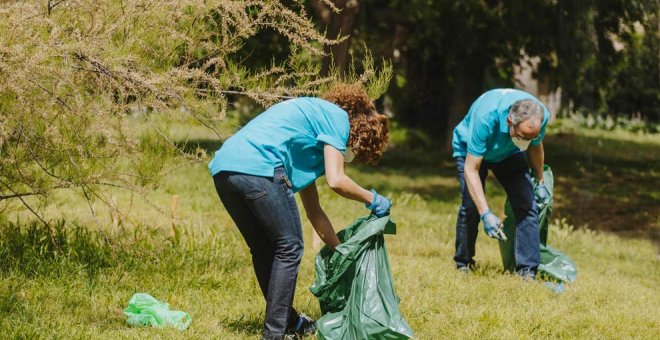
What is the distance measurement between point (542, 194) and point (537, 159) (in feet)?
1.16

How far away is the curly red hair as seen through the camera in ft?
16.3

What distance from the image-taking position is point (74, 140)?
6.46 m

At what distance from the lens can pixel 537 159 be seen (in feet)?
24.6

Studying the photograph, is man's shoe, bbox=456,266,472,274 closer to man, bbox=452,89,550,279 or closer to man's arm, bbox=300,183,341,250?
man, bbox=452,89,550,279

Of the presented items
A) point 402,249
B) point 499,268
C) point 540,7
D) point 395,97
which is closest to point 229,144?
point 499,268

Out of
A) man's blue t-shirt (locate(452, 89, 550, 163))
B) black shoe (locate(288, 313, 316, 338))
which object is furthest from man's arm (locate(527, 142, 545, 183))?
black shoe (locate(288, 313, 316, 338))

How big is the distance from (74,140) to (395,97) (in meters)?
15.9

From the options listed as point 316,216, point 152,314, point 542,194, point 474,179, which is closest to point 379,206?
point 316,216

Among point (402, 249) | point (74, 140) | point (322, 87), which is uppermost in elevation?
point (322, 87)

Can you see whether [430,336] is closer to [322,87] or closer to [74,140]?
[322,87]

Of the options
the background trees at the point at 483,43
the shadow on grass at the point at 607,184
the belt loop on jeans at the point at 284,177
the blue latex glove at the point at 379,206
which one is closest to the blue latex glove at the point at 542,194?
the blue latex glove at the point at 379,206

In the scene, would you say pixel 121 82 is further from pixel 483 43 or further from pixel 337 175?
pixel 483 43

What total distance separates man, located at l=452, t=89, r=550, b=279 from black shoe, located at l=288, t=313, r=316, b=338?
1.81 m

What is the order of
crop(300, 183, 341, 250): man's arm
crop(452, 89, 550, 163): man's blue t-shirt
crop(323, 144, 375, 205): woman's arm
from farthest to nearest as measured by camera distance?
1. crop(452, 89, 550, 163): man's blue t-shirt
2. crop(300, 183, 341, 250): man's arm
3. crop(323, 144, 375, 205): woman's arm
